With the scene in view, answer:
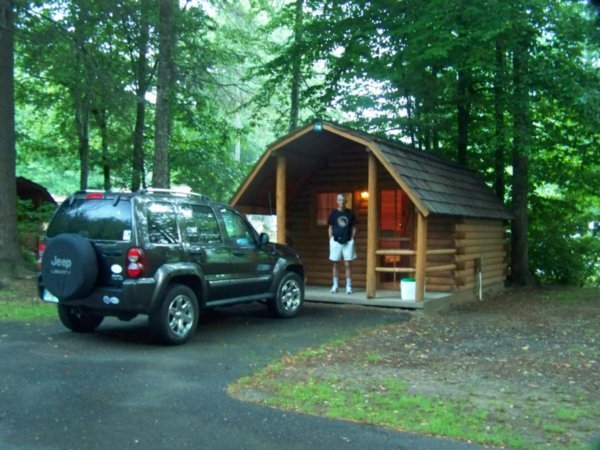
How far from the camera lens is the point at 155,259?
7906mm

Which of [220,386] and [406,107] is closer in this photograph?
[220,386]

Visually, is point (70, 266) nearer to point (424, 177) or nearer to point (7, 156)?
point (424, 177)

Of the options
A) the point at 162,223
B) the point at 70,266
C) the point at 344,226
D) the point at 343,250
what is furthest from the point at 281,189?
the point at 70,266

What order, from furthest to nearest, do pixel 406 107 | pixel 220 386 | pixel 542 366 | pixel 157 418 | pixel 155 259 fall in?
pixel 406 107
pixel 155 259
pixel 542 366
pixel 220 386
pixel 157 418

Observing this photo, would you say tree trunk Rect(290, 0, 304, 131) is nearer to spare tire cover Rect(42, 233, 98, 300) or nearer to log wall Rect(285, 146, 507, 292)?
log wall Rect(285, 146, 507, 292)

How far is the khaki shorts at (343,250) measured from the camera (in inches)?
489

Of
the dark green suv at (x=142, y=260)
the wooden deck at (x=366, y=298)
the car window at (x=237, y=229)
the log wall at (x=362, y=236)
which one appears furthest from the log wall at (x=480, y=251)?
the dark green suv at (x=142, y=260)

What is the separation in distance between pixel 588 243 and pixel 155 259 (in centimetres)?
1484

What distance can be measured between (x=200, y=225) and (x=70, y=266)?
1.96 metres

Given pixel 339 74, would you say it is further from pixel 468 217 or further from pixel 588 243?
pixel 588 243

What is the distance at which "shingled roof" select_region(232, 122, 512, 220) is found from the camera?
1123 cm

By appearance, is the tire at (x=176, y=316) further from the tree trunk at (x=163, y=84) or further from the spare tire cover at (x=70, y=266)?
the tree trunk at (x=163, y=84)

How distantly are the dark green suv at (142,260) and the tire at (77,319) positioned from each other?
14 mm

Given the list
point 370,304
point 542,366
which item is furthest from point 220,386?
point 370,304
